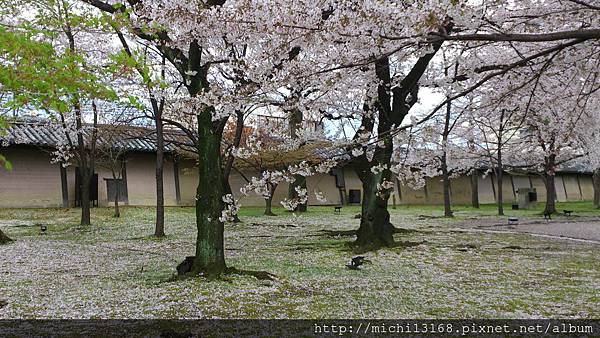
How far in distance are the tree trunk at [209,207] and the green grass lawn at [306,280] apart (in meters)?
0.41

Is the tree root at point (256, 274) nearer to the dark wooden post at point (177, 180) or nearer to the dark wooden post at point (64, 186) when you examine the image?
the dark wooden post at point (64, 186)

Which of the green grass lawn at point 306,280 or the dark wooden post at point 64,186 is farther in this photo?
the dark wooden post at point 64,186

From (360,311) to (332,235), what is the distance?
8.21 m

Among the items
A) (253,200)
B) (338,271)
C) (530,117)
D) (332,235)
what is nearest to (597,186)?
(530,117)

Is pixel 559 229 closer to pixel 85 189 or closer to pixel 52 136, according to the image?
pixel 85 189

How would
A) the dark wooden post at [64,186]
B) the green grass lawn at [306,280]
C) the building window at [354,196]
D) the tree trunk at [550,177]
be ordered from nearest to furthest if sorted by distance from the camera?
the green grass lawn at [306,280] → the dark wooden post at [64,186] → the tree trunk at [550,177] → the building window at [354,196]

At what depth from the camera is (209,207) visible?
7.07 metres

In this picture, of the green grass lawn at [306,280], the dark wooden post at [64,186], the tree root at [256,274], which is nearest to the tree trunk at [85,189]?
the green grass lawn at [306,280]

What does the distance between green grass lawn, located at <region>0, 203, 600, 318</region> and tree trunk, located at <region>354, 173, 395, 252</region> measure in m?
0.42

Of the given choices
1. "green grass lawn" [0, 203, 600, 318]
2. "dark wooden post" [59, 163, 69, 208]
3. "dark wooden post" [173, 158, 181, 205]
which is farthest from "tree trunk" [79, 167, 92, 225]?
"dark wooden post" [173, 158, 181, 205]

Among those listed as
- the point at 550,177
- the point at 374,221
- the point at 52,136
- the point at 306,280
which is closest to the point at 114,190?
the point at 52,136

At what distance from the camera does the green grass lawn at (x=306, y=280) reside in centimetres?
541

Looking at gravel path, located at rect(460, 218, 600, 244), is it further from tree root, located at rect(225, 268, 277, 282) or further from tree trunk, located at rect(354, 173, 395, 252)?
tree root, located at rect(225, 268, 277, 282)

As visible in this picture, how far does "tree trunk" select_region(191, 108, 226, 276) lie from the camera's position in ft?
23.2
